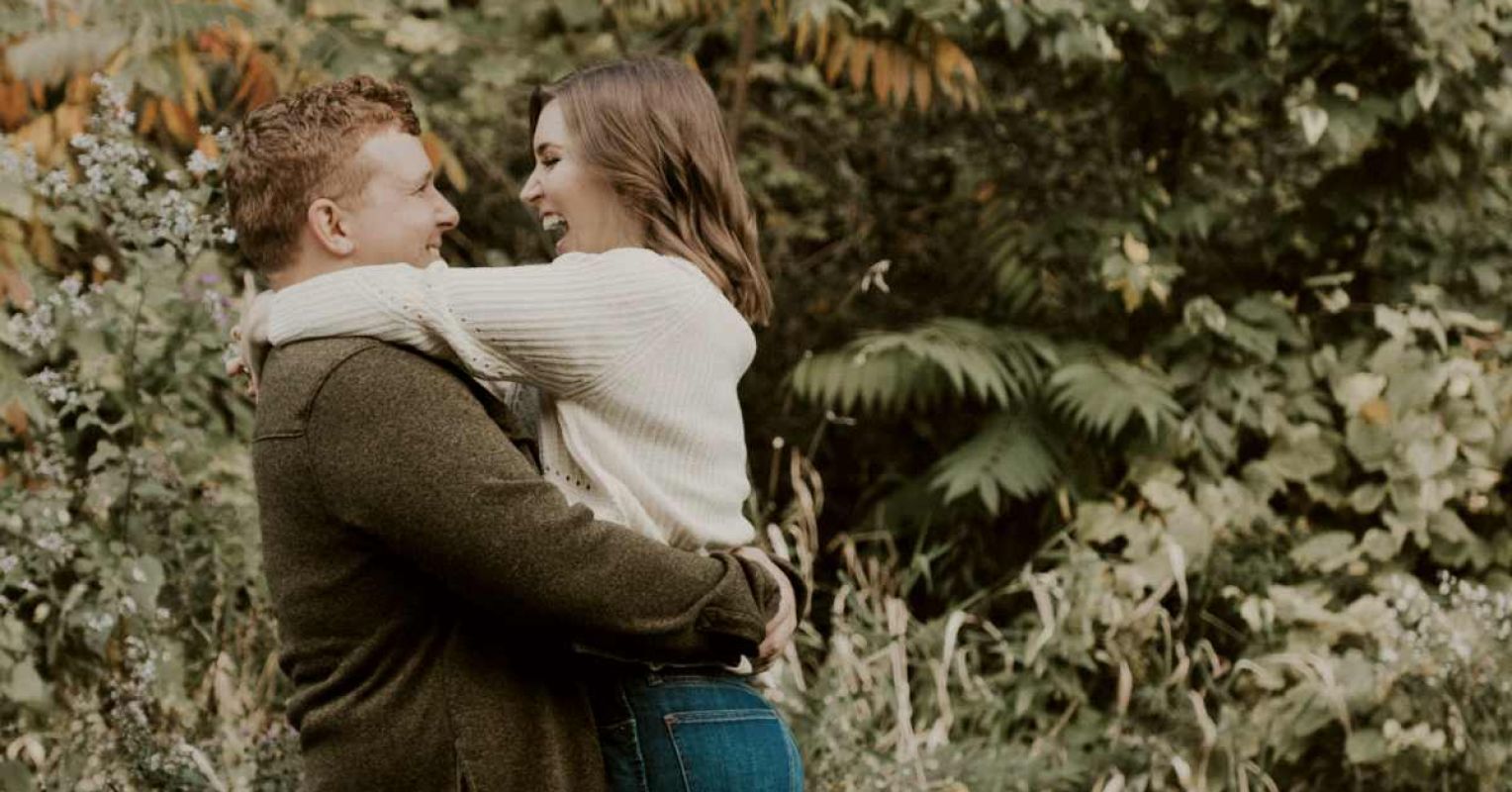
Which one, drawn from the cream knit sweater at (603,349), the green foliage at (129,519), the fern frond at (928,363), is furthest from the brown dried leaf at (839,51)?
the cream knit sweater at (603,349)

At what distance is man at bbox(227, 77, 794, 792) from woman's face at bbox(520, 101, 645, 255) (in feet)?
1.01

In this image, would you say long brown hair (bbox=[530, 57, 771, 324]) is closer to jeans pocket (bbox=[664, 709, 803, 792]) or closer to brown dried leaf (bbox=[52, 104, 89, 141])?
jeans pocket (bbox=[664, 709, 803, 792])

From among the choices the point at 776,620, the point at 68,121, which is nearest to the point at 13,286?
the point at 68,121

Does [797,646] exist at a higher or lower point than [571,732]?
lower

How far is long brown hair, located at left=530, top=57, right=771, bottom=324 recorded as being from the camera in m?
2.26

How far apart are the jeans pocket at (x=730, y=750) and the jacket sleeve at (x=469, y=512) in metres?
0.14

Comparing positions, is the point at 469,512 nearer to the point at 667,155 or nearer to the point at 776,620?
the point at 776,620

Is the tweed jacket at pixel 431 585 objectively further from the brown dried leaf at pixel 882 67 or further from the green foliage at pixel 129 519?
the brown dried leaf at pixel 882 67

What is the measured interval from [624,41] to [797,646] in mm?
2412

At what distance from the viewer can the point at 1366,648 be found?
15.2 ft

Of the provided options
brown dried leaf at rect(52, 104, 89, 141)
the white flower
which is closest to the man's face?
the white flower

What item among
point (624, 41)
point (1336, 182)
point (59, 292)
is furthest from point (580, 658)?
point (624, 41)

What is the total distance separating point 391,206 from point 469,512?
1.60ft

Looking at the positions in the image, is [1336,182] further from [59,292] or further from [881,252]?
[59,292]
